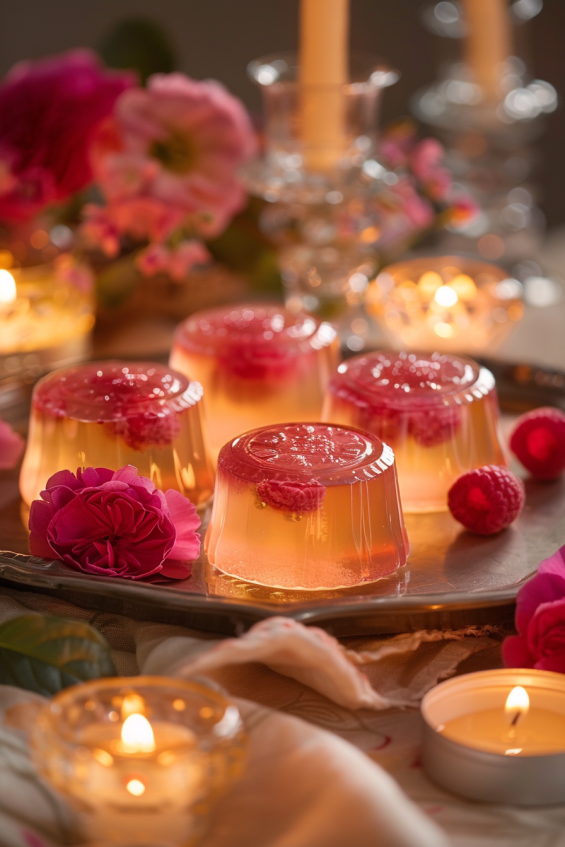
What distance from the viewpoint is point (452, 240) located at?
1.56 m

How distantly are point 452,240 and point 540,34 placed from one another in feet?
1.61

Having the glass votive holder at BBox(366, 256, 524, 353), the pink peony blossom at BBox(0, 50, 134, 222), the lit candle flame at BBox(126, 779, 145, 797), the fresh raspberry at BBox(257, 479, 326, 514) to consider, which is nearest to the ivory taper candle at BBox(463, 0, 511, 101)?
the glass votive holder at BBox(366, 256, 524, 353)

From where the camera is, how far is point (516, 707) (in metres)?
0.51

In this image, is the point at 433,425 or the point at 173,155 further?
the point at 173,155

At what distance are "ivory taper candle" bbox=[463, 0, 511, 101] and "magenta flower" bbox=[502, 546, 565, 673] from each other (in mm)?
1013

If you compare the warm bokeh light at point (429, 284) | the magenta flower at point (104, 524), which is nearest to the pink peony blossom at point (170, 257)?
the warm bokeh light at point (429, 284)

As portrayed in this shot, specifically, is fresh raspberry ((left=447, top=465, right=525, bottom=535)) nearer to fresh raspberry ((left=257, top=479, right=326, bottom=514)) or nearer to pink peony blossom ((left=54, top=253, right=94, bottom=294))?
fresh raspberry ((left=257, top=479, right=326, bottom=514))

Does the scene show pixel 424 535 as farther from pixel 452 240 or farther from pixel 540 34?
pixel 540 34

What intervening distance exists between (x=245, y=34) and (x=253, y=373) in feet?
2.90

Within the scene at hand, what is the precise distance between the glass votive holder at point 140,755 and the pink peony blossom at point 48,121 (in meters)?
0.67

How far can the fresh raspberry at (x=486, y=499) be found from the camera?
2.27 feet

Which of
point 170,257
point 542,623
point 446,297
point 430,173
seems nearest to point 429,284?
point 446,297

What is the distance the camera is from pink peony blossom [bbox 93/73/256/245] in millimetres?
988

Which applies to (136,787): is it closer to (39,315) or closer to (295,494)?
(295,494)
